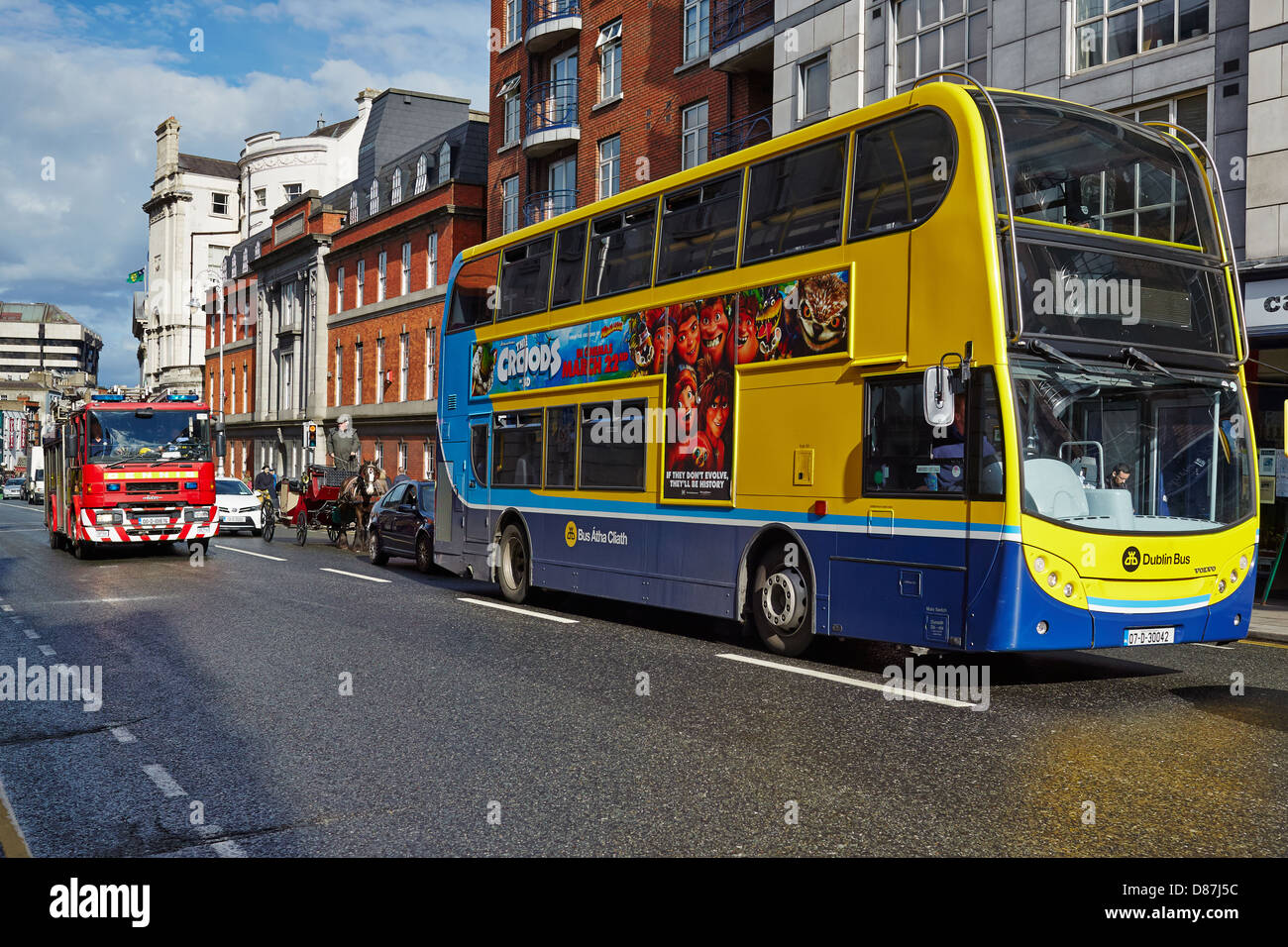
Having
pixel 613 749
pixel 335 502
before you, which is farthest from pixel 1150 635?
pixel 335 502

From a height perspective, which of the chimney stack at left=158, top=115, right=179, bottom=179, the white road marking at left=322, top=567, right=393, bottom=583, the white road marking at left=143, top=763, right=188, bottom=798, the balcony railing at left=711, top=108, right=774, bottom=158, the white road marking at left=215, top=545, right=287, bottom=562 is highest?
the chimney stack at left=158, top=115, right=179, bottom=179

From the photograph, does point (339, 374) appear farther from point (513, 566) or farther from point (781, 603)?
point (781, 603)

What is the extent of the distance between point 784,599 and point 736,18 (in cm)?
1950

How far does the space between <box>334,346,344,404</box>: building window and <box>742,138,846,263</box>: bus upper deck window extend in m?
41.6

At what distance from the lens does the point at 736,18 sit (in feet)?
85.9

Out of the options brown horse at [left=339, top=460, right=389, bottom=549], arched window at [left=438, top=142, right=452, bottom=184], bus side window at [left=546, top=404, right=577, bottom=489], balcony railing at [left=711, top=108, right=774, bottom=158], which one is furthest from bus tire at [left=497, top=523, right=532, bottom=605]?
arched window at [left=438, top=142, right=452, bottom=184]

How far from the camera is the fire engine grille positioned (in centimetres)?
2170

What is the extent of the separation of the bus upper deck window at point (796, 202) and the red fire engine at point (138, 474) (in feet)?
49.4

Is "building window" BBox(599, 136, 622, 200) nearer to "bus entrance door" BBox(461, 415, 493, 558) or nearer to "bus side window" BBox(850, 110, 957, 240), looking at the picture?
"bus entrance door" BBox(461, 415, 493, 558)

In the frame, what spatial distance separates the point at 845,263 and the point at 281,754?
5550mm

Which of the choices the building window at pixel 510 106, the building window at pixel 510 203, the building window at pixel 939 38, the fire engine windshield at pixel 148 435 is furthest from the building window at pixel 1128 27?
the building window at pixel 510 106
